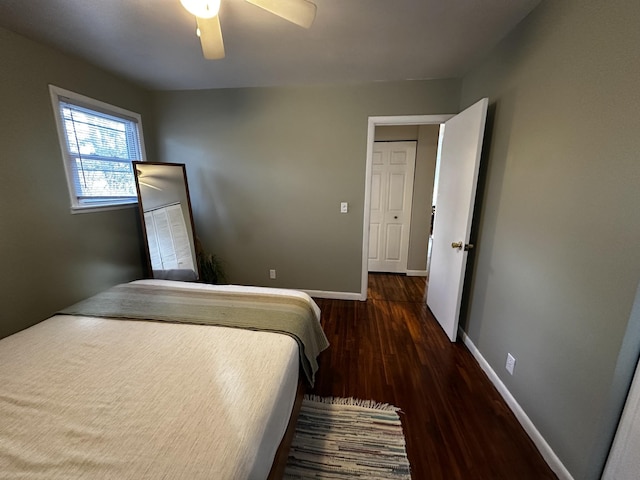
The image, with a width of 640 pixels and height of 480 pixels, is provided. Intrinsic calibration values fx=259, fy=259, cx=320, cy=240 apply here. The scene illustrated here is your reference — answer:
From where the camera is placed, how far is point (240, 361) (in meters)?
1.12

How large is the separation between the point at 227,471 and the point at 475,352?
2056 millimetres

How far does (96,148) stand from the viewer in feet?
7.79

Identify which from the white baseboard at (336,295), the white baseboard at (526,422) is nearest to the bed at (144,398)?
the white baseboard at (526,422)

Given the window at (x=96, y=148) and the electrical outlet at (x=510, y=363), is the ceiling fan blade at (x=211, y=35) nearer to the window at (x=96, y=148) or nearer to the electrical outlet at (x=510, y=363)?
the window at (x=96, y=148)

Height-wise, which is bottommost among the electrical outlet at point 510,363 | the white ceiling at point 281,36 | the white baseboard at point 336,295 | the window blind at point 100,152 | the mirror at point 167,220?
the white baseboard at point 336,295

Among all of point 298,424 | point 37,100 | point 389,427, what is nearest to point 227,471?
point 298,424

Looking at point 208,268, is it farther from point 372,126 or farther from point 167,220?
point 372,126

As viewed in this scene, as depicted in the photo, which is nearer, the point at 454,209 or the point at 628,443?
the point at 628,443

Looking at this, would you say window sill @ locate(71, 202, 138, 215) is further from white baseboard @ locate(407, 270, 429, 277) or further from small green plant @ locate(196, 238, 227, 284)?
white baseboard @ locate(407, 270, 429, 277)

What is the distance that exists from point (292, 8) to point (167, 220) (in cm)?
234

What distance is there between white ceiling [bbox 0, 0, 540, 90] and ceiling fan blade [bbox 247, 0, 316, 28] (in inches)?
14.6

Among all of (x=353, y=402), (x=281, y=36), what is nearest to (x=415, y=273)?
(x=353, y=402)

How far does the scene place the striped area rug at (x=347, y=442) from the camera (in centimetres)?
126

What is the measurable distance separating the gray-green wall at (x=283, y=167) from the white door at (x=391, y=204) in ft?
3.56
